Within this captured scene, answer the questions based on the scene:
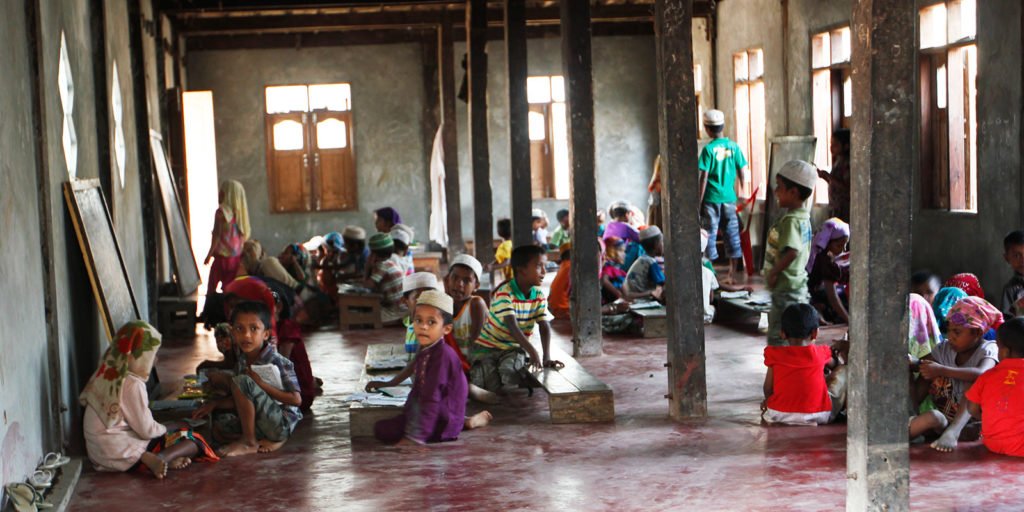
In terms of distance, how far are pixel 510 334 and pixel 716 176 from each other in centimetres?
600

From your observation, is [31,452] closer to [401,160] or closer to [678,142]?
[678,142]

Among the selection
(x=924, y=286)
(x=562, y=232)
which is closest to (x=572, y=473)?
(x=924, y=286)

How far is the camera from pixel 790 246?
7.73 meters

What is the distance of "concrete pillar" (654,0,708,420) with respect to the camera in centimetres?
705

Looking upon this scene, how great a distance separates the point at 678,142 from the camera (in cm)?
705

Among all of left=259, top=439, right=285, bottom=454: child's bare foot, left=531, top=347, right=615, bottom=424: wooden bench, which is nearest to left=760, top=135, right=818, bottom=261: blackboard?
left=531, top=347, right=615, bottom=424: wooden bench

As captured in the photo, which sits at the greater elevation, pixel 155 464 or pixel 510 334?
pixel 510 334

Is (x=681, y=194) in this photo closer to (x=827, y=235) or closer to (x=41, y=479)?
(x=827, y=235)

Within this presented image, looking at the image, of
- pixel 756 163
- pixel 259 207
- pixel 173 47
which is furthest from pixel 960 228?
pixel 259 207

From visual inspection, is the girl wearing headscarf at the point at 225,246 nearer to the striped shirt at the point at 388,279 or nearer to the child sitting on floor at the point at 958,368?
the striped shirt at the point at 388,279

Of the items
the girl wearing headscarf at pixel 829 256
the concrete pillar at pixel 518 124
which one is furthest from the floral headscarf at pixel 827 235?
the concrete pillar at pixel 518 124

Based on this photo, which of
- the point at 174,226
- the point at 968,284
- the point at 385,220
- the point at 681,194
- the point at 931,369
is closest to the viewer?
the point at 931,369

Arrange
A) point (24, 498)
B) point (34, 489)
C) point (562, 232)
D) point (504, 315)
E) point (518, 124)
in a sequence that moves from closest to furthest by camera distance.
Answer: point (24, 498)
point (34, 489)
point (504, 315)
point (518, 124)
point (562, 232)

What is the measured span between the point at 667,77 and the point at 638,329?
413 centimetres
